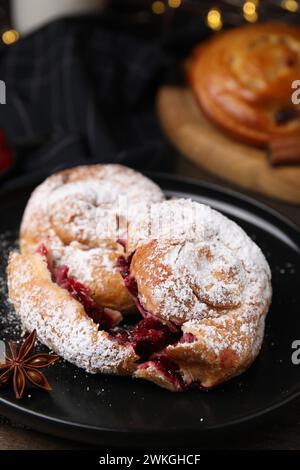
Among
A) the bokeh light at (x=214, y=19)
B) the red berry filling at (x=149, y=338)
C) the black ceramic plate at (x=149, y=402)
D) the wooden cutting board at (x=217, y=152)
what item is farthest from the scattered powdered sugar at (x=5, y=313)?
the bokeh light at (x=214, y=19)

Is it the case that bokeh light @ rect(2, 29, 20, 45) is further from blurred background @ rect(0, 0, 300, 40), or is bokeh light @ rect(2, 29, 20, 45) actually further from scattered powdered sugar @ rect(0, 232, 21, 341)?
scattered powdered sugar @ rect(0, 232, 21, 341)

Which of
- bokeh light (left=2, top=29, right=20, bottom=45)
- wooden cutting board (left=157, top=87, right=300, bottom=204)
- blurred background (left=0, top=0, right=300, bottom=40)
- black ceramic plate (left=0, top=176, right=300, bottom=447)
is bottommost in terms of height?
black ceramic plate (left=0, top=176, right=300, bottom=447)

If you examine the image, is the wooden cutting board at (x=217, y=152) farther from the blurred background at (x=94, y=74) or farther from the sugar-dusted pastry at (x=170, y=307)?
the sugar-dusted pastry at (x=170, y=307)

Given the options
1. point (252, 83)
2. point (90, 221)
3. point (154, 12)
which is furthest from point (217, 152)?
point (154, 12)

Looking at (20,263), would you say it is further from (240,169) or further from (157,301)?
(240,169)

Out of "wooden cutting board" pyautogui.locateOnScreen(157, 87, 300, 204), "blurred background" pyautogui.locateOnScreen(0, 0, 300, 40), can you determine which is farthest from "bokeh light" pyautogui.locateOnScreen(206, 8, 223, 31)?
"wooden cutting board" pyautogui.locateOnScreen(157, 87, 300, 204)

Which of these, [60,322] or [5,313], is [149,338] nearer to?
[60,322]

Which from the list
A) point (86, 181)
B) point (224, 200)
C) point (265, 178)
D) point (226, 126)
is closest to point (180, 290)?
point (86, 181)
